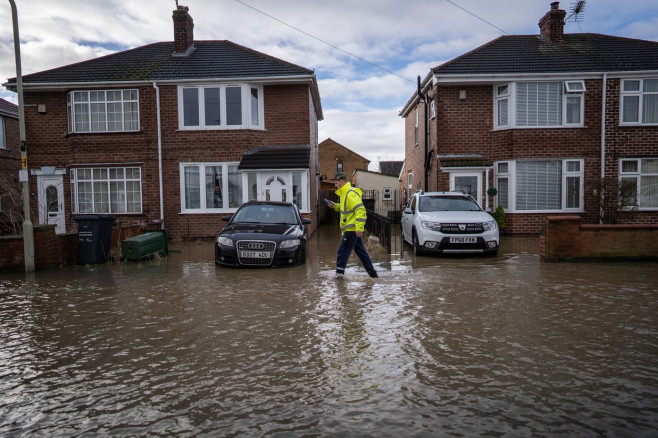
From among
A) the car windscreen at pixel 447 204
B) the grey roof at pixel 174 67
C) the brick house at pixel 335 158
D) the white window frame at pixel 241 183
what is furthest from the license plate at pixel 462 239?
the brick house at pixel 335 158

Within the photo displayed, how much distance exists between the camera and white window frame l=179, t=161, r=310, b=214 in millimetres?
17328

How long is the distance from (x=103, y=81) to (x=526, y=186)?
15259mm

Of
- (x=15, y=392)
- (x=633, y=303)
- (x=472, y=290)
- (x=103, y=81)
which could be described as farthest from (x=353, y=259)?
(x=103, y=81)

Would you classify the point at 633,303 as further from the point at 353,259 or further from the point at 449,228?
the point at 353,259

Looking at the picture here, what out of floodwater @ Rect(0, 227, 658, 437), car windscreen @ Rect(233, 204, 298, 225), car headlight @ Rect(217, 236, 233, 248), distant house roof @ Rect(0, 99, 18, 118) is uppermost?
distant house roof @ Rect(0, 99, 18, 118)

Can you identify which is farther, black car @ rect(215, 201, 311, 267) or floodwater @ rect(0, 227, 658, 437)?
black car @ rect(215, 201, 311, 267)

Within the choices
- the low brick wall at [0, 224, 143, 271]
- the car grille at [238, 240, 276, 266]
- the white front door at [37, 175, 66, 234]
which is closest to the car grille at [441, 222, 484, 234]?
the car grille at [238, 240, 276, 266]

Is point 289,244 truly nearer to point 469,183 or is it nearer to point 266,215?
point 266,215

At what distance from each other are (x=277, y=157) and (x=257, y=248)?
299 inches

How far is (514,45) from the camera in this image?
19.9 metres

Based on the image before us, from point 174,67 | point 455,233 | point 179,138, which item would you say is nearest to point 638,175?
point 455,233

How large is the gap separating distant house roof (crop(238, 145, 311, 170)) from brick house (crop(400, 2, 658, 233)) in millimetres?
4875

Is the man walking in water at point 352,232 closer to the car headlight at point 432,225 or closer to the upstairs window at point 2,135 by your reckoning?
the car headlight at point 432,225

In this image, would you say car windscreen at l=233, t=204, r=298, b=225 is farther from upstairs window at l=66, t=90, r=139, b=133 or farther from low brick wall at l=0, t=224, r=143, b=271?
upstairs window at l=66, t=90, r=139, b=133
